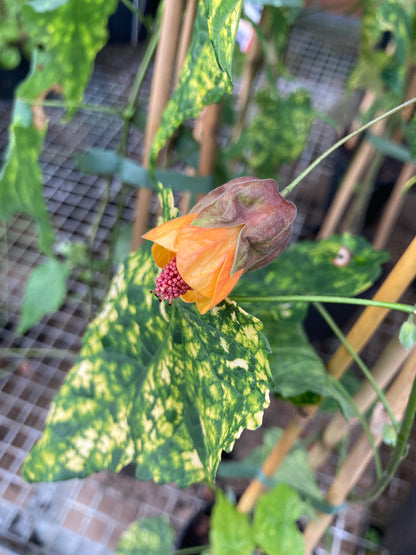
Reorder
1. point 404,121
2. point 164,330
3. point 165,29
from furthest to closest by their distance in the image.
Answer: point 404,121, point 165,29, point 164,330

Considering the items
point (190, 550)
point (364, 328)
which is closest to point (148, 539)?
point (190, 550)

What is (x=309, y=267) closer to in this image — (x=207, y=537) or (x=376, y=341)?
(x=207, y=537)

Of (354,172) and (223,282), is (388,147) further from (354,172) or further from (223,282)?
(223,282)

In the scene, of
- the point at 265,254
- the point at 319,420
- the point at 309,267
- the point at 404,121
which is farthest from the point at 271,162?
the point at 265,254

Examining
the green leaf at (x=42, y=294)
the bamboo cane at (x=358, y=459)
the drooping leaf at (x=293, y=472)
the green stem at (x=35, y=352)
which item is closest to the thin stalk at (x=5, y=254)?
the green stem at (x=35, y=352)

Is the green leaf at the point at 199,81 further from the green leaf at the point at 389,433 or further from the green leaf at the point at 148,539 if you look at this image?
the green leaf at the point at 148,539
